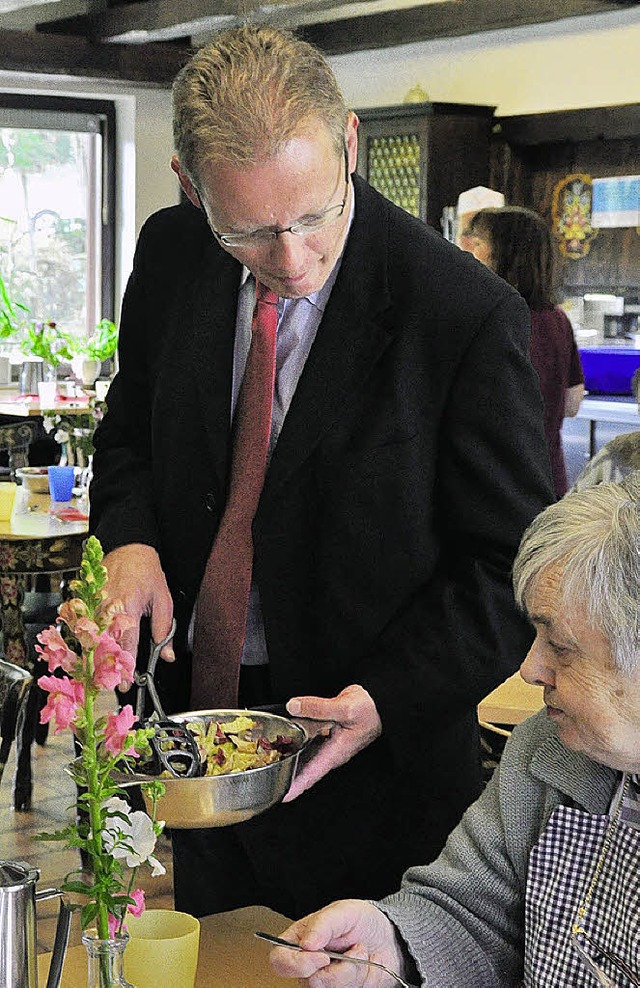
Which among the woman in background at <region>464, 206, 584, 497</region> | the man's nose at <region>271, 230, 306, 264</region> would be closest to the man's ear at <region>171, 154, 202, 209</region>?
the man's nose at <region>271, 230, 306, 264</region>

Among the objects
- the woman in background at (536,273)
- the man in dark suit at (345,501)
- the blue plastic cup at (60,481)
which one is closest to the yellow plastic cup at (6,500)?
the blue plastic cup at (60,481)

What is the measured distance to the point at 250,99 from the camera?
155 cm

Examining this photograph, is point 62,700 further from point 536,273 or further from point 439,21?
point 439,21

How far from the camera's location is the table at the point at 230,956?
1.50 metres

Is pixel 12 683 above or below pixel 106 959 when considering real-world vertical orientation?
below

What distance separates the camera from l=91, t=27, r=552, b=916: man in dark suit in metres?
1.64

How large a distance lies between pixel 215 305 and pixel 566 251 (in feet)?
21.0

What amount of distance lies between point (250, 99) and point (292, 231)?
14cm

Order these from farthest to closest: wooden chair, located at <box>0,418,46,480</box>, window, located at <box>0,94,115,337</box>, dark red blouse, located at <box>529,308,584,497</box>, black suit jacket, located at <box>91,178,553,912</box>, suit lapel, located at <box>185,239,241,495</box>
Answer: window, located at <box>0,94,115,337</box>
wooden chair, located at <box>0,418,46,480</box>
dark red blouse, located at <box>529,308,584,497</box>
suit lapel, located at <box>185,239,241,495</box>
black suit jacket, located at <box>91,178,553,912</box>

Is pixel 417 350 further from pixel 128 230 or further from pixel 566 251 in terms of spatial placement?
pixel 128 230

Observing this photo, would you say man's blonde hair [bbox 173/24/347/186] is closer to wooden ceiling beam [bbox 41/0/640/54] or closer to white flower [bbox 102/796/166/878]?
white flower [bbox 102/796/166/878]

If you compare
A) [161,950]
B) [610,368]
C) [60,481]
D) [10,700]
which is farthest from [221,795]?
[610,368]

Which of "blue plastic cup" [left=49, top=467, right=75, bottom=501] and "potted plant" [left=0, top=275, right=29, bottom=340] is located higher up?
"potted plant" [left=0, top=275, right=29, bottom=340]

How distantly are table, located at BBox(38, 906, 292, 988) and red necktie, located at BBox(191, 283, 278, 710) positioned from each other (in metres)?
0.30
